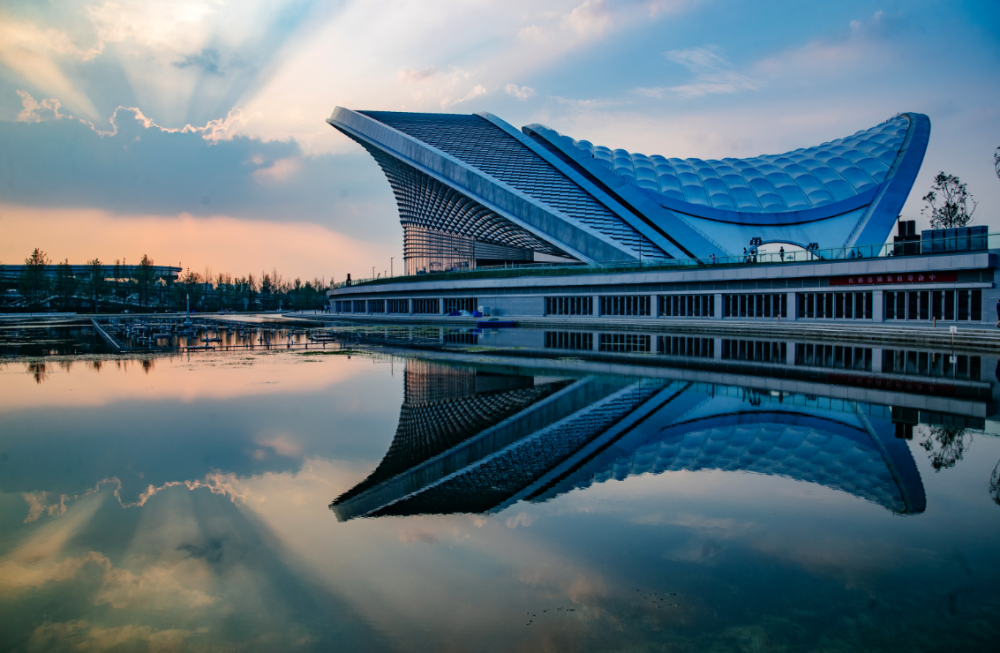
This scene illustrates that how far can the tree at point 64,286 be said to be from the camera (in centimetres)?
9344

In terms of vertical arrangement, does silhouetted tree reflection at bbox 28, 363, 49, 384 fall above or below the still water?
above

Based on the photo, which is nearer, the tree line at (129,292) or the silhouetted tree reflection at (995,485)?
the silhouetted tree reflection at (995,485)

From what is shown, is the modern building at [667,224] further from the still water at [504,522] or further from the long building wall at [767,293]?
the still water at [504,522]

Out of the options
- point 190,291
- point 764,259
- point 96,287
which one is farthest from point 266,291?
point 764,259

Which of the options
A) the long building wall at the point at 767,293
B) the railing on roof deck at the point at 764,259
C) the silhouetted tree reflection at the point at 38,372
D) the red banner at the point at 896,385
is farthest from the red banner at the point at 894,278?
the silhouetted tree reflection at the point at 38,372

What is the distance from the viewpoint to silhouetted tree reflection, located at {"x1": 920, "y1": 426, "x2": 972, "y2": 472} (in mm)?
8039

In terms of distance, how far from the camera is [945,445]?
8.85 metres

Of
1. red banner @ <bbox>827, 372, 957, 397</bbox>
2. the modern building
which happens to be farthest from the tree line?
red banner @ <bbox>827, 372, 957, 397</bbox>

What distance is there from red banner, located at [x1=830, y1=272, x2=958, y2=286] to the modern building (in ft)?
0.20

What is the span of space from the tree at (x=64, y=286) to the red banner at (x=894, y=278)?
344 ft

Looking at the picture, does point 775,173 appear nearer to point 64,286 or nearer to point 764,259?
point 764,259

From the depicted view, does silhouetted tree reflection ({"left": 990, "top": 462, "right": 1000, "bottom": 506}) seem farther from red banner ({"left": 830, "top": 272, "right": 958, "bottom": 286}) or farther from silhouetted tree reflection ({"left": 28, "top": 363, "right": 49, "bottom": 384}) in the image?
red banner ({"left": 830, "top": 272, "right": 958, "bottom": 286})

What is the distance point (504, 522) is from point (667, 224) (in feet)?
142

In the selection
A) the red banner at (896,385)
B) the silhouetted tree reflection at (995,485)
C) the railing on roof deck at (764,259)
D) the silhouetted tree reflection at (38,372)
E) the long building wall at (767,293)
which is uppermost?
the railing on roof deck at (764,259)
